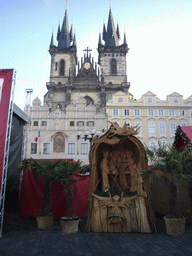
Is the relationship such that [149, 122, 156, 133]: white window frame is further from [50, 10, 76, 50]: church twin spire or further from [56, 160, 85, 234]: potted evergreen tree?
[50, 10, 76, 50]: church twin spire

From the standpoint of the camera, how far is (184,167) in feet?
17.7

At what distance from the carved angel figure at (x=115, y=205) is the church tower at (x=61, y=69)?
91.9 ft

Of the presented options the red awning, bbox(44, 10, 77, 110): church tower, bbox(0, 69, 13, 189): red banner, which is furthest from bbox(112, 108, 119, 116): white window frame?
bbox(0, 69, 13, 189): red banner

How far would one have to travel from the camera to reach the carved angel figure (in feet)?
17.9

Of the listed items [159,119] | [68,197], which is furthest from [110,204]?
[159,119]

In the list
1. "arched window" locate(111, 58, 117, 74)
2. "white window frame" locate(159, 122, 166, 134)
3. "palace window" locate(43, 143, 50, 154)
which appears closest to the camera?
"palace window" locate(43, 143, 50, 154)

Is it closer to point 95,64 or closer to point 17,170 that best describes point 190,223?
point 17,170

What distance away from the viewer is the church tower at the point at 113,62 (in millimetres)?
35719

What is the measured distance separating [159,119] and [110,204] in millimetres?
18399

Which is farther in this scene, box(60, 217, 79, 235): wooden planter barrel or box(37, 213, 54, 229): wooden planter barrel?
box(37, 213, 54, 229): wooden planter barrel

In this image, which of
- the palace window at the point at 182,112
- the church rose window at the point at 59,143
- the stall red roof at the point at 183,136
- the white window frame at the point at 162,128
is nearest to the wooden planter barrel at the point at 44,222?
the stall red roof at the point at 183,136

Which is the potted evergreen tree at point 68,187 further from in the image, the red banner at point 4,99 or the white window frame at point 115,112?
the white window frame at point 115,112

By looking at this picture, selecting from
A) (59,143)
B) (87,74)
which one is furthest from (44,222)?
(87,74)

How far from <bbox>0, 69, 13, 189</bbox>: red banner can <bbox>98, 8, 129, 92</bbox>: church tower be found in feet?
94.7
